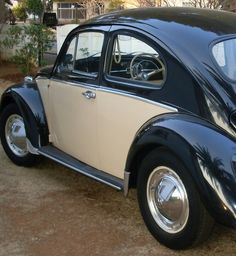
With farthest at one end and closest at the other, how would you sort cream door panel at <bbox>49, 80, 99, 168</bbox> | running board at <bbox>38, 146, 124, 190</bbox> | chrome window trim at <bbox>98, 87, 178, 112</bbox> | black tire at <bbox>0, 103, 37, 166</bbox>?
black tire at <bbox>0, 103, 37, 166</bbox>, cream door panel at <bbox>49, 80, 99, 168</bbox>, running board at <bbox>38, 146, 124, 190</bbox>, chrome window trim at <bbox>98, 87, 178, 112</bbox>

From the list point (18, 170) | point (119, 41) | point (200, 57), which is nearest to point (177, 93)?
point (200, 57)

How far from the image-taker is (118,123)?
4.30m

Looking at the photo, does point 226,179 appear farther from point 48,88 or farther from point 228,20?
point 48,88

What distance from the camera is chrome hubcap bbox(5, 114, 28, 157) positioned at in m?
5.87

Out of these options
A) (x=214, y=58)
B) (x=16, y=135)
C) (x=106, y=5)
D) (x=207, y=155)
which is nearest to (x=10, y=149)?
(x=16, y=135)

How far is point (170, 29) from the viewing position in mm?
4039

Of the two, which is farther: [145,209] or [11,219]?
[11,219]

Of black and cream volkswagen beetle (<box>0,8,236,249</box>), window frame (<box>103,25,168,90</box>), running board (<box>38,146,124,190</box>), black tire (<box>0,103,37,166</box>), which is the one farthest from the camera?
black tire (<box>0,103,37,166</box>)

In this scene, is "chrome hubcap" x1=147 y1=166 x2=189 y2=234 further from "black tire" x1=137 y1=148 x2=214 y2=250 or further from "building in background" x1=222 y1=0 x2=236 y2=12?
"building in background" x1=222 y1=0 x2=236 y2=12

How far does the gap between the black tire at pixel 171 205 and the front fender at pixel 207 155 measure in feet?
0.35

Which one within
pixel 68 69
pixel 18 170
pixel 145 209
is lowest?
pixel 18 170

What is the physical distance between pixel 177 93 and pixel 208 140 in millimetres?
490

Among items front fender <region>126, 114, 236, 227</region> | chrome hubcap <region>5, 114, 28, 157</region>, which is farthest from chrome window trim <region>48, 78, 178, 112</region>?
chrome hubcap <region>5, 114, 28, 157</region>

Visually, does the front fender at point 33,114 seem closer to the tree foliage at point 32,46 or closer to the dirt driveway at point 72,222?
the dirt driveway at point 72,222
